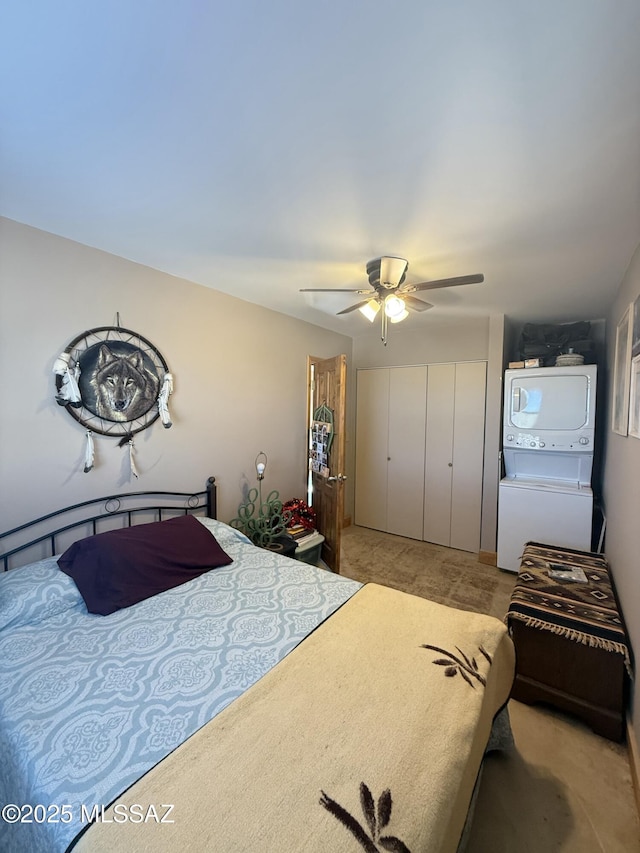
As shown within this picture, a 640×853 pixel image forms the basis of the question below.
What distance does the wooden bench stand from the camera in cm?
170

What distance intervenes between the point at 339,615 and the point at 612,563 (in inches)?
79.4

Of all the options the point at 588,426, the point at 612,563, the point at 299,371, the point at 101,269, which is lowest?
the point at 612,563

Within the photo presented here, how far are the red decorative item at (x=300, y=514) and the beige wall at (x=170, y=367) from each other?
0.27m

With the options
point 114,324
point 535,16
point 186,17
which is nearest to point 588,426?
point 535,16

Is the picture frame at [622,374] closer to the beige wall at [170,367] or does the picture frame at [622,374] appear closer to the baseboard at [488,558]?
the baseboard at [488,558]

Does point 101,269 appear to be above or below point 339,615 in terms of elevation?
above

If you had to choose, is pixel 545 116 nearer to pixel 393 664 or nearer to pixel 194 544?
pixel 393 664

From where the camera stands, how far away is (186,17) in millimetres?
835

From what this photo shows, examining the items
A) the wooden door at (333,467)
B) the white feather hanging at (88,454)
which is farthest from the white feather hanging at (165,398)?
the wooden door at (333,467)

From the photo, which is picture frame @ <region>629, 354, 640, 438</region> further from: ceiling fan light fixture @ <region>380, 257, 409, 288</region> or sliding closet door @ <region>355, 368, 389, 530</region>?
sliding closet door @ <region>355, 368, 389, 530</region>

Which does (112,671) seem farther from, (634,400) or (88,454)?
(634,400)

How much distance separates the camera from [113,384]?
214 cm

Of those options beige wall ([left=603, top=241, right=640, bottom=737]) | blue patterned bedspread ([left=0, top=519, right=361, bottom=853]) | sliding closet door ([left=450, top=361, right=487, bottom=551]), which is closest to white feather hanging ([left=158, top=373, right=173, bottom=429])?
blue patterned bedspread ([left=0, top=519, right=361, bottom=853])

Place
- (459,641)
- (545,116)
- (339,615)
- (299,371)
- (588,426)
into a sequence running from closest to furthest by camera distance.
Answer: (545,116) → (459,641) → (339,615) → (588,426) → (299,371)
